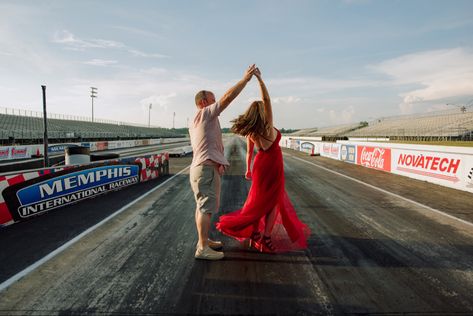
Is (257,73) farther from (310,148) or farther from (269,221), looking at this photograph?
(310,148)

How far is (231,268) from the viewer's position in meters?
3.23

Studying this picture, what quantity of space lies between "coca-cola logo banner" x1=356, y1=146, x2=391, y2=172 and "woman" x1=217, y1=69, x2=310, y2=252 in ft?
37.7

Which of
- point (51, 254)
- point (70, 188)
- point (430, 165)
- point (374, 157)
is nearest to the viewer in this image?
point (51, 254)

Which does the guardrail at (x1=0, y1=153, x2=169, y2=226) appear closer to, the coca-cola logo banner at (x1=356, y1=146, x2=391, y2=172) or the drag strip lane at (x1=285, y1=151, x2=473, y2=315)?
the drag strip lane at (x1=285, y1=151, x2=473, y2=315)

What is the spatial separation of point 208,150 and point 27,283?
8.05ft

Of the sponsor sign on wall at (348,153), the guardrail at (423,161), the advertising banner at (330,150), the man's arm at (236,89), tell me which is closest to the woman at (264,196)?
the man's arm at (236,89)

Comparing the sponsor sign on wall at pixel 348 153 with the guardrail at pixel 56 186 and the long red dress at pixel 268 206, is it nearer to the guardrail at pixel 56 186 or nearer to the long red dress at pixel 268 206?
the guardrail at pixel 56 186

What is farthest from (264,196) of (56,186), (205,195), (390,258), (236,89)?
(56,186)

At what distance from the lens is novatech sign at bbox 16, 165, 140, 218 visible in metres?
5.26

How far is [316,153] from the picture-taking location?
25.8 meters

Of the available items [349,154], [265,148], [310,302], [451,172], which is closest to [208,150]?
[265,148]

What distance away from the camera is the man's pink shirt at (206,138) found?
3264 mm

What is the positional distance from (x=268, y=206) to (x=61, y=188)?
16.6ft

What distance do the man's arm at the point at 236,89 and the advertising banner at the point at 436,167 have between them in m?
9.30
